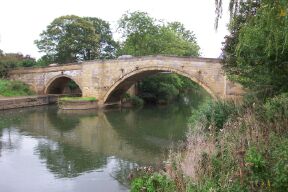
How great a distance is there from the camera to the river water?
421 inches

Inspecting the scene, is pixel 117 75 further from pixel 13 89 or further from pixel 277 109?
pixel 277 109

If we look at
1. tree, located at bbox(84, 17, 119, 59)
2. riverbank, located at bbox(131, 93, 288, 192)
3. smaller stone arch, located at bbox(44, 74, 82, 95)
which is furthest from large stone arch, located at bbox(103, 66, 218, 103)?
tree, located at bbox(84, 17, 119, 59)

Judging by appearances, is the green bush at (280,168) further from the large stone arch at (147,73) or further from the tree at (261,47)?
the large stone arch at (147,73)

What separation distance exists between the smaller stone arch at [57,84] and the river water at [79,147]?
7012mm

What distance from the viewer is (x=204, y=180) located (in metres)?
5.91

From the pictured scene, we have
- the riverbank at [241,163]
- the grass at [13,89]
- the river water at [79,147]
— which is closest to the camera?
the riverbank at [241,163]

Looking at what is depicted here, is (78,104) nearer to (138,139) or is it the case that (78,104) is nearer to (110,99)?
(110,99)

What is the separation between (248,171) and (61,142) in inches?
480

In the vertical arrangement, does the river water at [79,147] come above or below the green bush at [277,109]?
below

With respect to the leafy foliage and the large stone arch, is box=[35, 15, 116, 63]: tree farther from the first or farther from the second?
the large stone arch

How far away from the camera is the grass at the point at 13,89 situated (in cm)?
3081

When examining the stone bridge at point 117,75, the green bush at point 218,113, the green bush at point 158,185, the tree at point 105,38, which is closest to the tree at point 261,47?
the green bush at point 218,113

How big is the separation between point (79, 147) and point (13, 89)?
19.0m

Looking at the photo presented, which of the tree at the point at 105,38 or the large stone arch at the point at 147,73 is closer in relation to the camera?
the large stone arch at the point at 147,73
